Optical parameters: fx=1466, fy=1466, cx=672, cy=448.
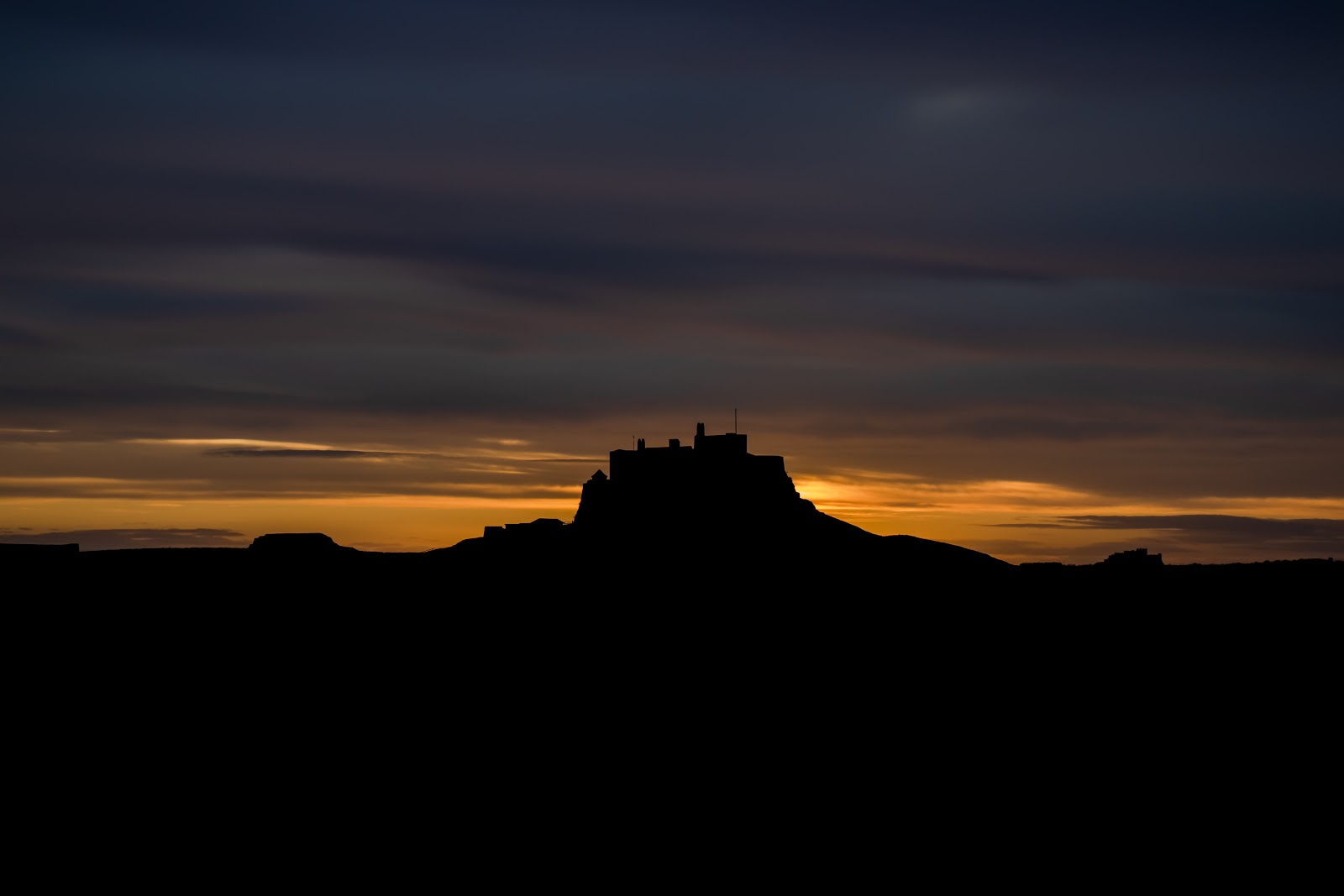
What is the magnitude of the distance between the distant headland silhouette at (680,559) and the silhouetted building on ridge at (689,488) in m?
0.16

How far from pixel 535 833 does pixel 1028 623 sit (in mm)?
71828

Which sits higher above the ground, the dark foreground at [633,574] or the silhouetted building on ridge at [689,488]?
the silhouetted building on ridge at [689,488]

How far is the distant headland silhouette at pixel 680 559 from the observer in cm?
15950

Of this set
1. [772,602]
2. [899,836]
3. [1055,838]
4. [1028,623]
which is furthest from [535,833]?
[1028,623]

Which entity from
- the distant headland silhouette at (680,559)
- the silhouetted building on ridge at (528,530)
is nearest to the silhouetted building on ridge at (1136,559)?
the distant headland silhouette at (680,559)

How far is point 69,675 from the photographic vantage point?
128375mm

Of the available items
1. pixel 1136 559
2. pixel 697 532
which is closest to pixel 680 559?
pixel 697 532

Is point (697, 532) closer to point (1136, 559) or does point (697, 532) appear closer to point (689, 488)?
point (689, 488)

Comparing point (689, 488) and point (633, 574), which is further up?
point (689, 488)

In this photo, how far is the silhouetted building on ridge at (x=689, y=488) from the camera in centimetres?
15888

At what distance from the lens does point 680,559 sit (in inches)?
6378

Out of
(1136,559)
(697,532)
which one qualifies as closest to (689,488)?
(697,532)

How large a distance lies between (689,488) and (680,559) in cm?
831

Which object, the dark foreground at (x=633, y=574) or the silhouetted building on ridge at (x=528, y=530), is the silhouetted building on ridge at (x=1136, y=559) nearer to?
the dark foreground at (x=633, y=574)
